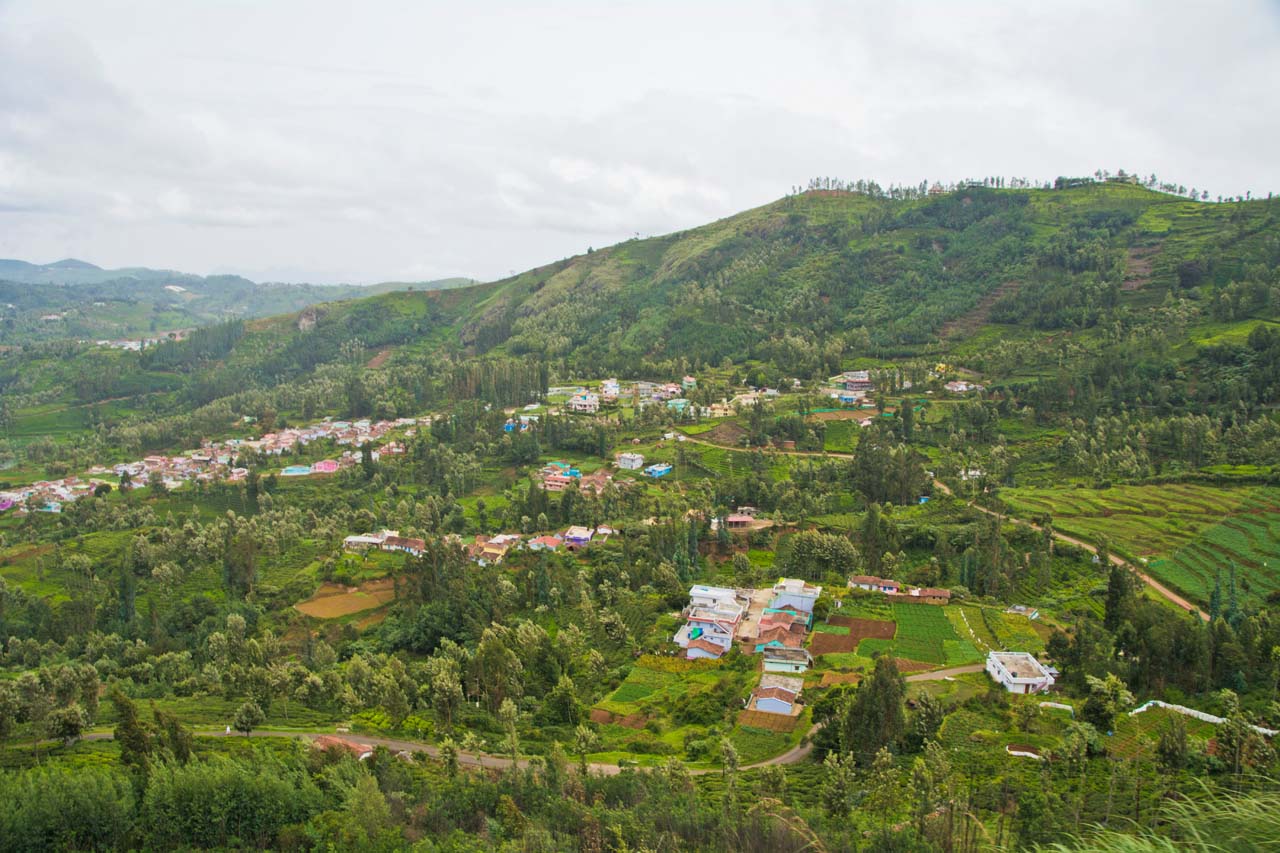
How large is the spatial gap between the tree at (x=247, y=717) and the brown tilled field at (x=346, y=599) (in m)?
14.1

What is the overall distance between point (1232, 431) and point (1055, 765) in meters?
41.0

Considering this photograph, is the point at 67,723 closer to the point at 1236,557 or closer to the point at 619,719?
the point at 619,719

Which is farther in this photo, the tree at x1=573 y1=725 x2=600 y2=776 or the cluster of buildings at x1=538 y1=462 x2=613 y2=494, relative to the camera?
the cluster of buildings at x1=538 y1=462 x2=613 y2=494

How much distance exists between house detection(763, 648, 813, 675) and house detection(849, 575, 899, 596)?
335 inches

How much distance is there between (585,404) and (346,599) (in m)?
39.3

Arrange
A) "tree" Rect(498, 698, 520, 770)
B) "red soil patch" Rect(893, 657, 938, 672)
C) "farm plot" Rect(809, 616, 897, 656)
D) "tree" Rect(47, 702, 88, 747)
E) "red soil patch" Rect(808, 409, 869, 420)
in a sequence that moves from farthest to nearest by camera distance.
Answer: "red soil patch" Rect(808, 409, 869, 420)
"farm plot" Rect(809, 616, 897, 656)
"red soil patch" Rect(893, 657, 938, 672)
"tree" Rect(47, 702, 88, 747)
"tree" Rect(498, 698, 520, 770)

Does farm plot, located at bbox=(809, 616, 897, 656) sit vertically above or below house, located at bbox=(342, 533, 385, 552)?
above

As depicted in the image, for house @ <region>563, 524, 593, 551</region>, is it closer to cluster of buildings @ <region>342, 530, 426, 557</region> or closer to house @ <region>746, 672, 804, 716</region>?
cluster of buildings @ <region>342, 530, 426, 557</region>

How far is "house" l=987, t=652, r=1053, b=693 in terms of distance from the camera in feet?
86.1

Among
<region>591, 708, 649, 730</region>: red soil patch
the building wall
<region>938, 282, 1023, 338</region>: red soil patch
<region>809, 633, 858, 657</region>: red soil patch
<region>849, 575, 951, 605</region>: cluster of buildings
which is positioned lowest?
<region>591, 708, 649, 730</region>: red soil patch

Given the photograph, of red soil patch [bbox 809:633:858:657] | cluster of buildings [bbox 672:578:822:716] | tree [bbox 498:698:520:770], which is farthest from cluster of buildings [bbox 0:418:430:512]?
red soil patch [bbox 809:633:858:657]

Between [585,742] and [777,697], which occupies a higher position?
[777,697]

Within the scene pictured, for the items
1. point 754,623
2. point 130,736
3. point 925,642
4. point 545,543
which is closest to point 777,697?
point 754,623

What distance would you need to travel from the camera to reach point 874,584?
36.8m
